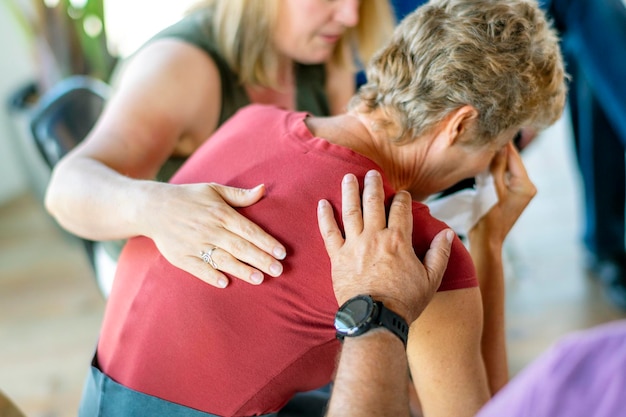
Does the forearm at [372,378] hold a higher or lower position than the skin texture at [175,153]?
lower

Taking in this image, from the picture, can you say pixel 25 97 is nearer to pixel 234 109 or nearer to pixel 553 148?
pixel 234 109

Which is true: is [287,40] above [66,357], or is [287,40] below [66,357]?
above

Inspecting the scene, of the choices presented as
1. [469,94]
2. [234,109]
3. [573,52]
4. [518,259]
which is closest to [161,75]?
[234,109]

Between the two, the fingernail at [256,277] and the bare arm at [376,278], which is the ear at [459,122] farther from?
the fingernail at [256,277]

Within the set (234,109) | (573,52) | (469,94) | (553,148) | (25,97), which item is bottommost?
(553,148)

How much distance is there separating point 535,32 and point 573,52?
44.5 inches

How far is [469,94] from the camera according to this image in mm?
1165

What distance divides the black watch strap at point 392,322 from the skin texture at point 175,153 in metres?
0.18

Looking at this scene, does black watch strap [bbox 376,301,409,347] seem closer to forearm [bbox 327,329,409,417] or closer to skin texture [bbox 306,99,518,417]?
forearm [bbox 327,329,409,417]

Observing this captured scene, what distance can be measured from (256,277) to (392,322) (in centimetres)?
23

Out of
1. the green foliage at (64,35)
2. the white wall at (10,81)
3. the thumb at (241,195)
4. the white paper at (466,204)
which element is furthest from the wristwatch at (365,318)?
the white wall at (10,81)

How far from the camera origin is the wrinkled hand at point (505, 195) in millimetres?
1447

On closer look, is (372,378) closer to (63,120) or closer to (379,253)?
(379,253)

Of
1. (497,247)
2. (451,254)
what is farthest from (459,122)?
(497,247)
